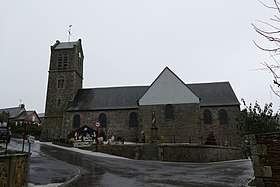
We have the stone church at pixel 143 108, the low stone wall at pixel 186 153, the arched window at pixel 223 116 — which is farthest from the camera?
the arched window at pixel 223 116

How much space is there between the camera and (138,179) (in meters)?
11.7

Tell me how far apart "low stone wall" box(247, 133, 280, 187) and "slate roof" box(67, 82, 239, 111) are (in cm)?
2927

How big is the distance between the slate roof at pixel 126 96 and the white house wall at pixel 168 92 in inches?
118

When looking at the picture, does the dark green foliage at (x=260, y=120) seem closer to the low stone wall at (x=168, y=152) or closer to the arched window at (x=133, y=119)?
the low stone wall at (x=168, y=152)

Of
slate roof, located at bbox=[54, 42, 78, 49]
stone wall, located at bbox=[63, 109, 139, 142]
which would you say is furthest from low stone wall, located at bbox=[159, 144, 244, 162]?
slate roof, located at bbox=[54, 42, 78, 49]

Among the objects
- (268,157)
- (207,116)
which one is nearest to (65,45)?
(207,116)

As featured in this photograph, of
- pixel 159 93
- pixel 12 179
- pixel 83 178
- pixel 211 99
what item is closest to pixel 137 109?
pixel 159 93

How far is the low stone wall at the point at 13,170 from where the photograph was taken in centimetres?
767

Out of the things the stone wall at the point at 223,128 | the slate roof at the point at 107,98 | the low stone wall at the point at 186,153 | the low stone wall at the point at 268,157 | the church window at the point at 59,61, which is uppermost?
the church window at the point at 59,61

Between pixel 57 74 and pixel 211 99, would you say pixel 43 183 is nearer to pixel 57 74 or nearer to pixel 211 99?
pixel 211 99

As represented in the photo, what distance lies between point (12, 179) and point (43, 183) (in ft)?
8.67

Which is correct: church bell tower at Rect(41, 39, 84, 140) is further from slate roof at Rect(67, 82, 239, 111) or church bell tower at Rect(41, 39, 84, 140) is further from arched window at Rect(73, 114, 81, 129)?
arched window at Rect(73, 114, 81, 129)

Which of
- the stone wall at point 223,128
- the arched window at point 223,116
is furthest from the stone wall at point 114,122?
the arched window at point 223,116

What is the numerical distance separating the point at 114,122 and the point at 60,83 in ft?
38.5
